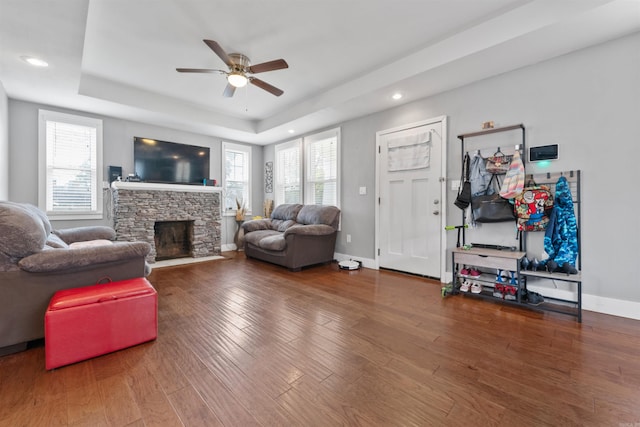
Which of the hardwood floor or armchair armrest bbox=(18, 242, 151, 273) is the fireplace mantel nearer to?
the hardwood floor

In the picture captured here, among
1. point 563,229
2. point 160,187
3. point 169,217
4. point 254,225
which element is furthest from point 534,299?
point 160,187

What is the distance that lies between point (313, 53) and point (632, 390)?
3726 mm

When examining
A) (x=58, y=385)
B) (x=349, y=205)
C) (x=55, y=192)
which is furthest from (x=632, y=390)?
(x=55, y=192)

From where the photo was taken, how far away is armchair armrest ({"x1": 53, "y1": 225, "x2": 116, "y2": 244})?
3236mm

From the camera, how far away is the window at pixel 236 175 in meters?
5.96

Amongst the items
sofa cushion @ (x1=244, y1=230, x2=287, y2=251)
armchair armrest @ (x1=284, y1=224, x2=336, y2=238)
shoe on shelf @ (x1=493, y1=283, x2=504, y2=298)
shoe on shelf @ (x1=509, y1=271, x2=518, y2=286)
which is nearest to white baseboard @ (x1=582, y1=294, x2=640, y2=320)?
shoe on shelf @ (x1=509, y1=271, x2=518, y2=286)

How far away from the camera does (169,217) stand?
4.76 m

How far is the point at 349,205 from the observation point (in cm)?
466

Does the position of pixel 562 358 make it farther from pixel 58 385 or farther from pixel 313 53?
pixel 313 53

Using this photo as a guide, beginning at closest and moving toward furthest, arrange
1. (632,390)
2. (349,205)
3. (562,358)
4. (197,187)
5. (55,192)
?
(632,390) → (562,358) → (55,192) → (349,205) → (197,187)

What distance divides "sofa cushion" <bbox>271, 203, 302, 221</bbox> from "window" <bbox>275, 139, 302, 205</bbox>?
13.3 inches

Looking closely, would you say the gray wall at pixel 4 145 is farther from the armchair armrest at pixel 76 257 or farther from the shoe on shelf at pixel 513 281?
the shoe on shelf at pixel 513 281

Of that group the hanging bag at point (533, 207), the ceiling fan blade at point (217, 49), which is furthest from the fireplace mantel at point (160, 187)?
the hanging bag at point (533, 207)

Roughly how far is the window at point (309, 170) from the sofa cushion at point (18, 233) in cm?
381
